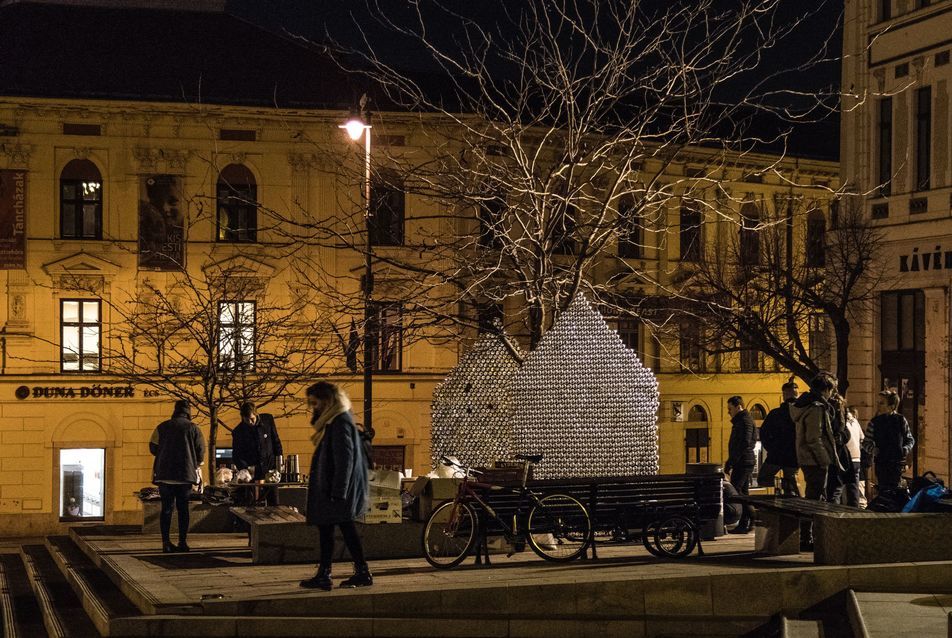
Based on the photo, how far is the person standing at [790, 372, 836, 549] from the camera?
1440cm

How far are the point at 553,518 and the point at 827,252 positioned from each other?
20370 millimetres

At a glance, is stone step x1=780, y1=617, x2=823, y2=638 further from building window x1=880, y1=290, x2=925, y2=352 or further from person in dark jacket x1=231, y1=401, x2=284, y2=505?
building window x1=880, y1=290, x2=925, y2=352

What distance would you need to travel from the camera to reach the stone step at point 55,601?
1112 cm

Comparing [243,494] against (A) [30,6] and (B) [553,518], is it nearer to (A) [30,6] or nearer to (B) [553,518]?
(B) [553,518]

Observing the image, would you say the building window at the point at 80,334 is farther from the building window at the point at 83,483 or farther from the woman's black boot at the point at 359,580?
the woman's black boot at the point at 359,580

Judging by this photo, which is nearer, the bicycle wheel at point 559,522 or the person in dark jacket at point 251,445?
the bicycle wheel at point 559,522

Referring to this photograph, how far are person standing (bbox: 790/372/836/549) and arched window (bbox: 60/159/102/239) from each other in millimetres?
24572

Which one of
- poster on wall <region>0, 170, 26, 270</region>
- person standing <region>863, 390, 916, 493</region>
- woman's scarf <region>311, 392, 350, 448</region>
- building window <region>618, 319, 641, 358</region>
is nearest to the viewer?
woman's scarf <region>311, 392, 350, 448</region>

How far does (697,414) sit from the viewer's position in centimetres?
4369

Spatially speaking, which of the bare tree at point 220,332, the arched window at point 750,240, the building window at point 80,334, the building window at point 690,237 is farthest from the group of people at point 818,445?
the building window at point 690,237

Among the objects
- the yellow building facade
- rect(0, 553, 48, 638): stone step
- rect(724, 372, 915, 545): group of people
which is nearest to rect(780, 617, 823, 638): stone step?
rect(724, 372, 915, 545): group of people

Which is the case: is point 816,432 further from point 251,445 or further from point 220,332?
point 220,332

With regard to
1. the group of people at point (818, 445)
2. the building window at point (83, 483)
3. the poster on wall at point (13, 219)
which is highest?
the poster on wall at point (13, 219)

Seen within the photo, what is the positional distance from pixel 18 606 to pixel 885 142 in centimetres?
2289
